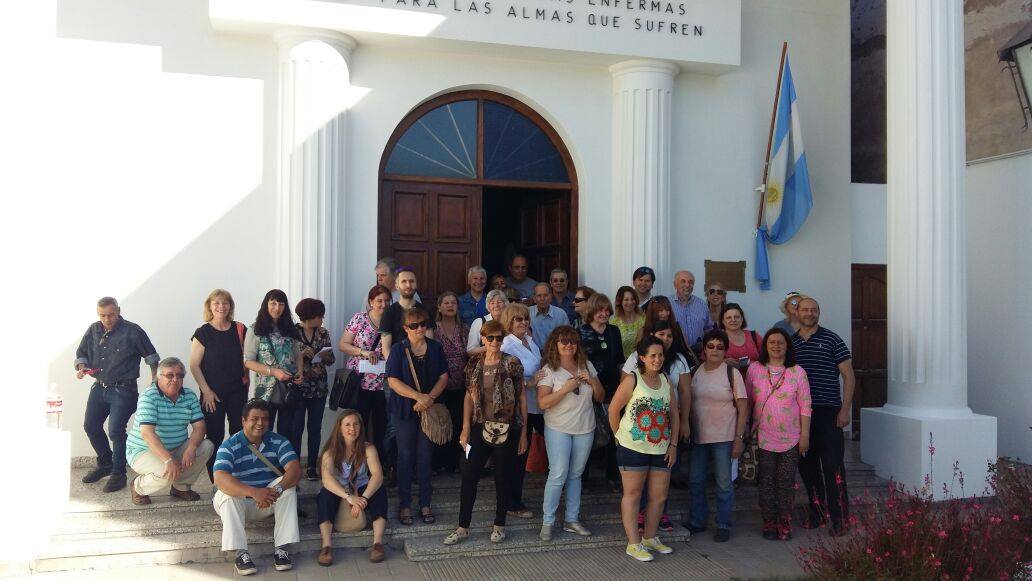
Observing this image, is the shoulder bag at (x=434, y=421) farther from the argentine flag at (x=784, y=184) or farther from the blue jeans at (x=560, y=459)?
the argentine flag at (x=784, y=184)

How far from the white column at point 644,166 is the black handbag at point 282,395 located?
3.90m

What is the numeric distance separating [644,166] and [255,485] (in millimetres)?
5216

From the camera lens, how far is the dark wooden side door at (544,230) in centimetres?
962

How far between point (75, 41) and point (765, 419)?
683 cm

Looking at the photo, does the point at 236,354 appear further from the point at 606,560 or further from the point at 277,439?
the point at 606,560

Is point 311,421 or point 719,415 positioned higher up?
point 719,415

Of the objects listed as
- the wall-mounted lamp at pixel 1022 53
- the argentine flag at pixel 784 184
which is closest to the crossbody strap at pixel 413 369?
the argentine flag at pixel 784 184

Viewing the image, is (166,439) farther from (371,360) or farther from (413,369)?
(413,369)

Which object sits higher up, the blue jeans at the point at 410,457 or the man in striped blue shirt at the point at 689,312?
the man in striped blue shirt at the point at 689,312

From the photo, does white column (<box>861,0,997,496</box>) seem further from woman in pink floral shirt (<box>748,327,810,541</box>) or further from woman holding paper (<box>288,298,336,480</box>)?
woman holding paper (<box>288,298,336,480</box>)

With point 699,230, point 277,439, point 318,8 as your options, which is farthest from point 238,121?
point 699,230

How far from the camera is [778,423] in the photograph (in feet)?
21.7

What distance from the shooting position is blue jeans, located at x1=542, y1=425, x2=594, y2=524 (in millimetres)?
6316

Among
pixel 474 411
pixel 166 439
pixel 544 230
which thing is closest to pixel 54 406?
pixel 166 439
